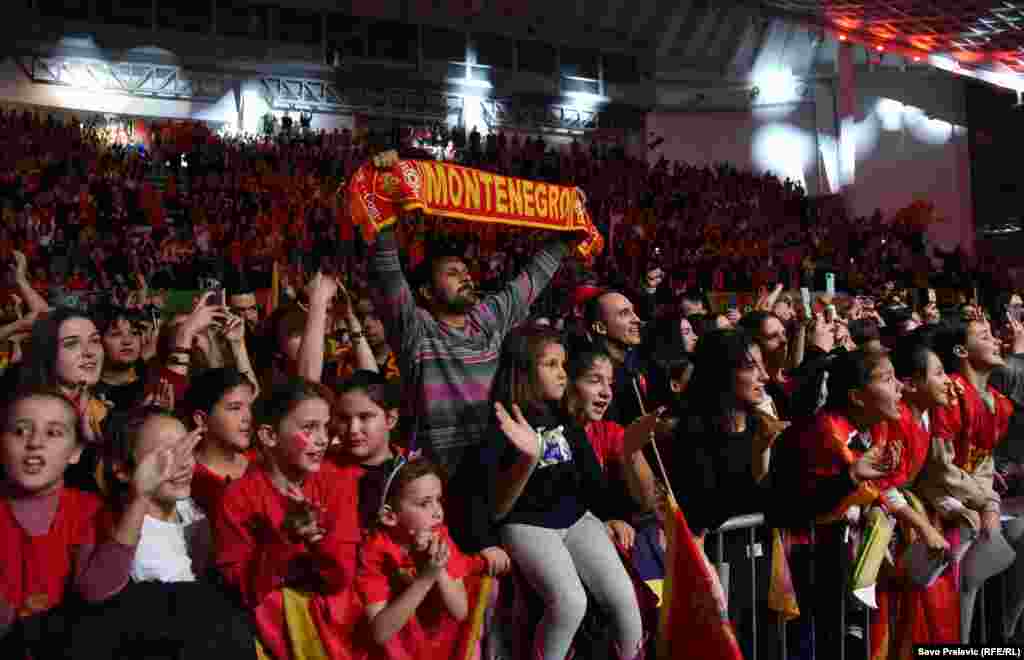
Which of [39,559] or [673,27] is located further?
[673,27]

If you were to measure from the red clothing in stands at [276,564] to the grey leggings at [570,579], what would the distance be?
53 cm

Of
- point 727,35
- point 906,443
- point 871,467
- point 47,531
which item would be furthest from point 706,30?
point 47,531

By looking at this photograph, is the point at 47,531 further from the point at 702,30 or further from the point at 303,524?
the point at 702,30

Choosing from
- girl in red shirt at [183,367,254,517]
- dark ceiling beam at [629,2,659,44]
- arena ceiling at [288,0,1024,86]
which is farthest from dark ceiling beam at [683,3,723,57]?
girl in red shirt at [183,367,254,517]

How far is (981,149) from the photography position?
78.5 feet

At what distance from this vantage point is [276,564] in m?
2.59

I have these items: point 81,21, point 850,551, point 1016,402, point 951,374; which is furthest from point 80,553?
point 81,21

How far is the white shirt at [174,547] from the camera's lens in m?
2.53

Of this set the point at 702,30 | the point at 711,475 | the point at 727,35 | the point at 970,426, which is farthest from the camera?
the point at 727,35

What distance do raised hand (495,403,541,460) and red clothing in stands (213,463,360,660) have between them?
53 centimetres

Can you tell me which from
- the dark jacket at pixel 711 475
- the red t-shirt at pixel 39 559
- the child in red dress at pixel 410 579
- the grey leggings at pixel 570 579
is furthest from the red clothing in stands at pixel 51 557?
the dark jacket at pixel 711 475

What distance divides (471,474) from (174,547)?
2.98ft

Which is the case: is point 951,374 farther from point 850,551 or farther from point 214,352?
point 214,352

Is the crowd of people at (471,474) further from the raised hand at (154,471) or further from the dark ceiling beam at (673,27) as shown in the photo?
the dark ceiling beam at (673,27)
